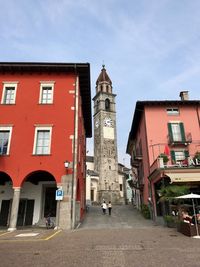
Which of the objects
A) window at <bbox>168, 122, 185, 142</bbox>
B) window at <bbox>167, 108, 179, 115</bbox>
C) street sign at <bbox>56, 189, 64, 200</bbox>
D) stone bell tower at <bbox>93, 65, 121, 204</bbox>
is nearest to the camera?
street sign at <bbox>56, 189, 64, 200</bbox>

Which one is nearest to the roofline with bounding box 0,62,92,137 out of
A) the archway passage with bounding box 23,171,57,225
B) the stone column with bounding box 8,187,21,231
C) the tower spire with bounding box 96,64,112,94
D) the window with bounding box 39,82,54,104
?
the window with bounding box 39,82,54,104

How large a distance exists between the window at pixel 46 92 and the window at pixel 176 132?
37.9 ft

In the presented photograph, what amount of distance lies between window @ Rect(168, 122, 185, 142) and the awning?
17.7 feet

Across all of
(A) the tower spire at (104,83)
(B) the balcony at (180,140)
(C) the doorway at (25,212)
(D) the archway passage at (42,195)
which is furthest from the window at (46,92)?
(A) the tower spire at (104,83)

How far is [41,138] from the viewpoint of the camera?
1614 centimetres

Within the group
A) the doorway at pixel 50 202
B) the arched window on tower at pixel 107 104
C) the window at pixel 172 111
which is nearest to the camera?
the doorway at pixel 50 202

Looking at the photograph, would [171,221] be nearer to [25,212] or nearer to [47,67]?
[25,212]

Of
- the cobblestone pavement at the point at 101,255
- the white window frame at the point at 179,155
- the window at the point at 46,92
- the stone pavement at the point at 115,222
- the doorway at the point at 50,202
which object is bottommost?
the cobblestone pavement at the point at 101,255

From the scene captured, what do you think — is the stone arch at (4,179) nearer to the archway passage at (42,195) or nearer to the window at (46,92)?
the archway passage at (42,195)

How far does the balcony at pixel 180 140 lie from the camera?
828 inches

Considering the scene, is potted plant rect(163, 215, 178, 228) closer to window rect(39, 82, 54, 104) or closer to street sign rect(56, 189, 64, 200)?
street sign rect(56, 189, 64, 200)

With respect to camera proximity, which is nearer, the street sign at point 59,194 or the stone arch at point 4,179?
the street sign at point 59,194

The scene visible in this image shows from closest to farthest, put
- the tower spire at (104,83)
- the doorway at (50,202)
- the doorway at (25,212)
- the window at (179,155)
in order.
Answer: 1. the doorway at (25,212)
2. the doorway at (50,202)
3. the window at (179,155)
4. the tower spire at (104,83)

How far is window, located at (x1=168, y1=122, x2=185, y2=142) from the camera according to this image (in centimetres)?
2152
